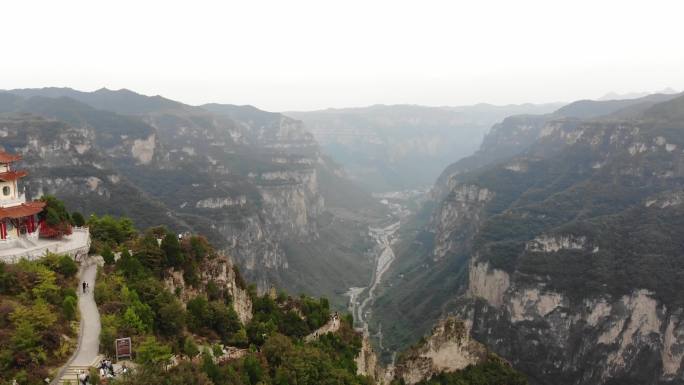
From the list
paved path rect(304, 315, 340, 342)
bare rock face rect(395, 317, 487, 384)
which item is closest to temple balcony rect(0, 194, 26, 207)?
paved path rect(304, 315, 340, 342)

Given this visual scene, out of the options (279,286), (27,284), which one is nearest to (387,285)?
(279,286)

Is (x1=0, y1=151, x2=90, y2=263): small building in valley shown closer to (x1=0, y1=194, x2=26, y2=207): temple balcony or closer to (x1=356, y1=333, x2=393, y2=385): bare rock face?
(x1=0, y1=194, x2=26, y2=207): temple balcony

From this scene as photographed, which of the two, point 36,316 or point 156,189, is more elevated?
point 36,316

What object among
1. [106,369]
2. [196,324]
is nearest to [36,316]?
[106,369]

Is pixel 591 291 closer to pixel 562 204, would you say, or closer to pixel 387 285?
pixel 562 204

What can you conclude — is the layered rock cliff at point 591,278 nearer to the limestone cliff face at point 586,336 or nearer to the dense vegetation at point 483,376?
the limestone cliff face at point 586,336

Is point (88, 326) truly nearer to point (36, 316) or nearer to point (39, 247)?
point (36, 316)
